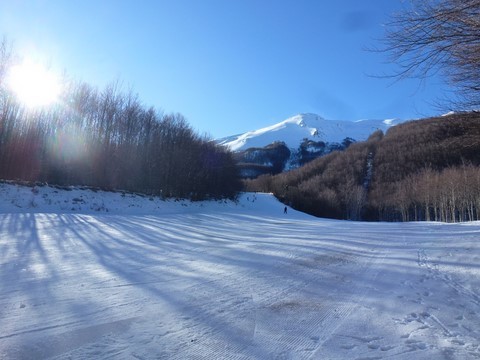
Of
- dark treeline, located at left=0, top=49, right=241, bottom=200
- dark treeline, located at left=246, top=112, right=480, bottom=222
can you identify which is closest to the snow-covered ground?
dark treeline, located at left=246, top=112, right=480, bottom=222

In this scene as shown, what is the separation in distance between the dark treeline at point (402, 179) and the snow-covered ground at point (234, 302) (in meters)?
3.11

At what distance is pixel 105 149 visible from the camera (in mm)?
33625

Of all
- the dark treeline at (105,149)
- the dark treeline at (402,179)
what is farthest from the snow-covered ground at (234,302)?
the dark treeline at (105,149)

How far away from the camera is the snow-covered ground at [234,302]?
3.71 meters

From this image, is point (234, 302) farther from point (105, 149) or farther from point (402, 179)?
point (402, 179)

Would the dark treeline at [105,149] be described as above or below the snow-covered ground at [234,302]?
above

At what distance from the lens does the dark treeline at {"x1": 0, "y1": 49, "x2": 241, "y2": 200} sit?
26.5m

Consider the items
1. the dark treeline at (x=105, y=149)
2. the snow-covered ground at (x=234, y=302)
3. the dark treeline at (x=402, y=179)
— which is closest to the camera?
the snow-covered ground at (x=234, y=302)

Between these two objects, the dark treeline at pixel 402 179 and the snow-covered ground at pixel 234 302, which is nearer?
the snow-covered ground at pixel 234 302

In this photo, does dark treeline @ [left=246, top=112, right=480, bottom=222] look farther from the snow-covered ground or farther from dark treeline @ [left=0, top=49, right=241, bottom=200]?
dark treeline @ [left=0, top=49, right=241, bottom=200]

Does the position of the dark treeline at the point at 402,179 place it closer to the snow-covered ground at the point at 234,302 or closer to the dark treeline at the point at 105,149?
the snow-covered ground at the point at 234,302

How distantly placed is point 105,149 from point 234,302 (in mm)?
31594

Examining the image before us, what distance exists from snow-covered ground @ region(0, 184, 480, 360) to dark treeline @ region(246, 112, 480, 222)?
10.2 feet

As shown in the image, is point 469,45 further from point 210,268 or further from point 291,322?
point 210,268
